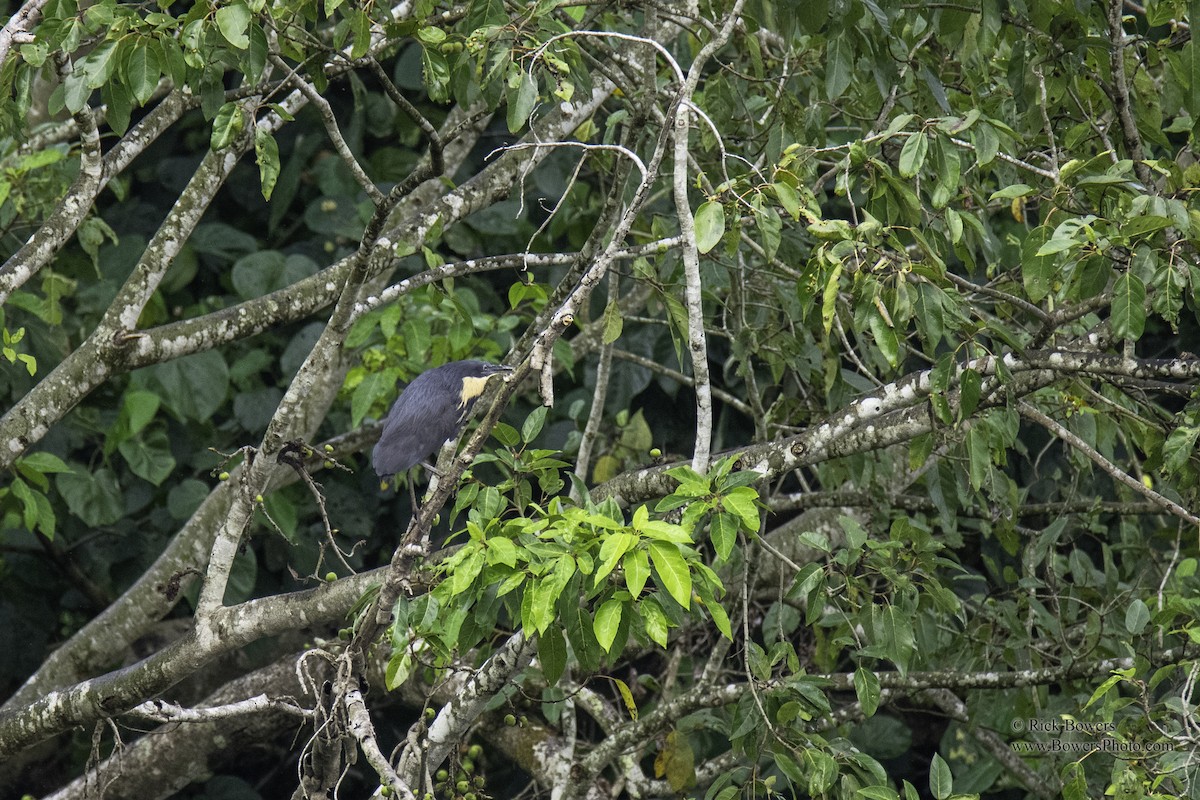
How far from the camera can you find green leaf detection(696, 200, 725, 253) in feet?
8.16

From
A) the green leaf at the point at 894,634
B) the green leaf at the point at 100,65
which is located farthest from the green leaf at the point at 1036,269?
the green leaf at the point at 100,65

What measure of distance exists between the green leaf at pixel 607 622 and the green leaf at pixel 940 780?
0.85m

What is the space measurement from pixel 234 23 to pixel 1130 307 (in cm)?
209

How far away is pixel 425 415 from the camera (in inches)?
170

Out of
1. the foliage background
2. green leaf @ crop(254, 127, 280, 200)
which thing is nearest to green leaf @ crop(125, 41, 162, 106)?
the foliage background

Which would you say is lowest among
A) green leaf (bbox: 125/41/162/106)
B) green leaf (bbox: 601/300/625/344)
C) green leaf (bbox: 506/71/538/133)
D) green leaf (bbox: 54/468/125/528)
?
green leaf (bbox: 54/468/125/528)

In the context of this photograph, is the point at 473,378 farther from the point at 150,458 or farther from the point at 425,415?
the point at 150,458

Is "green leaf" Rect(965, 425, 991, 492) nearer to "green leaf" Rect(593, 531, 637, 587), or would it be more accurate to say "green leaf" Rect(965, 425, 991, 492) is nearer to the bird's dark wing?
"green leaf" Rect(593, 531, 637, 587)

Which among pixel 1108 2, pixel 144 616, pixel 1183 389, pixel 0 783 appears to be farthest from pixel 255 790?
pixel 1108 2

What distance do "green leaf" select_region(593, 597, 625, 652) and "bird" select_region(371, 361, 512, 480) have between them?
2125mm

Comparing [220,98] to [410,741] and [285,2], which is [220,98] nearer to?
[285,2]

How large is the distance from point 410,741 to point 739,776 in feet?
3.04

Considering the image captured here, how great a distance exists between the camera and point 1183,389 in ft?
9.84

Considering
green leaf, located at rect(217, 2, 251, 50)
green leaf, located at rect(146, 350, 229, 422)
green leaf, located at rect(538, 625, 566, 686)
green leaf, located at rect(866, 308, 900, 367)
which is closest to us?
green leaf, located at rect(538, 625, 566, 686)
